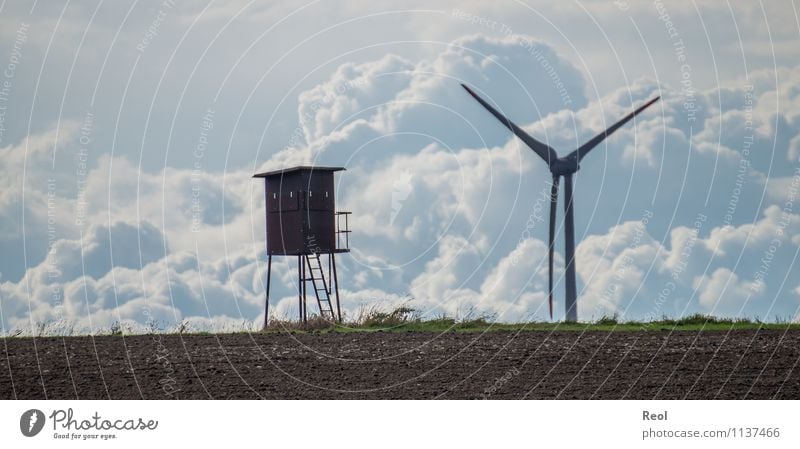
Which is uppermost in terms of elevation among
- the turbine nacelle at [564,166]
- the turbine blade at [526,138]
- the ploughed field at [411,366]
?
the turbine blade at [526,138]

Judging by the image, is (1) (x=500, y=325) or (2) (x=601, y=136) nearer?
(1) (x=500, y=325)

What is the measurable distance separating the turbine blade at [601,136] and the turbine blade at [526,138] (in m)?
0.79

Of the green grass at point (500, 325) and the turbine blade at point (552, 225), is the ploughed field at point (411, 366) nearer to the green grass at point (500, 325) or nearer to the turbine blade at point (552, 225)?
the green grass at point (500, 325)

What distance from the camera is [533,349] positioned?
2708cm

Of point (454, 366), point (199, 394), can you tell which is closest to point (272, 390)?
point (199, 394)

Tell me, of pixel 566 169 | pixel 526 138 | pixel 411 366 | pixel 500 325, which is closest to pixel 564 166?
pixel 566 169

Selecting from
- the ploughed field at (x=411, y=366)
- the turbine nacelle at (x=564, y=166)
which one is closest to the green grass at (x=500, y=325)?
the ploughed field at (x=411, y=366)

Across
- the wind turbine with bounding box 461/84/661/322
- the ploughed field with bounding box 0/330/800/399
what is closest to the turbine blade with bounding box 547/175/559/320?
the wind turbine with bounding box 461/84/661/322

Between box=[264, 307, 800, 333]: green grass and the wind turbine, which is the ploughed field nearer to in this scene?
box=[264, 307, 800, 333]: green grass

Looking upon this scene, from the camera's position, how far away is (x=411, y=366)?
2473 centimetres

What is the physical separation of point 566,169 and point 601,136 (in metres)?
1.82

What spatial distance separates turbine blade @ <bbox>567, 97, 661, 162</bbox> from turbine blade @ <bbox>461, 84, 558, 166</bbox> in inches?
31.0

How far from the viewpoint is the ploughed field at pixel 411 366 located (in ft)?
71.8

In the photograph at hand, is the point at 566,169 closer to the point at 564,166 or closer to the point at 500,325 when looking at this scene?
the point at 564,166
